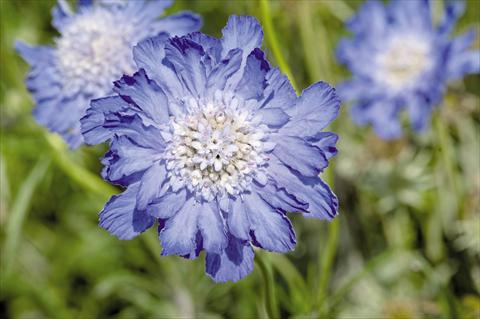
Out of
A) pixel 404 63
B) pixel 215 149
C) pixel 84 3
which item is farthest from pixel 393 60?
pixel 215 149

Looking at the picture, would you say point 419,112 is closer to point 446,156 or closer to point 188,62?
point 446,156

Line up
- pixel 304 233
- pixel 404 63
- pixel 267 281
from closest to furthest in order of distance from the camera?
pixel 267 281
pixel 404 63
pixel 304 233

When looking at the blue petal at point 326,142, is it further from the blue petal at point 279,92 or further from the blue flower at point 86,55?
the blue flower at point 86,55

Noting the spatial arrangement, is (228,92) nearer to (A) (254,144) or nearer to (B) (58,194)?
(A) (254,144)

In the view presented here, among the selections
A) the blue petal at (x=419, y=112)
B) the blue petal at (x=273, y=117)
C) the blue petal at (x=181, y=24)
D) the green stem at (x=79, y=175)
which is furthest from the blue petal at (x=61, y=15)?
the blue petal at (x=419, y=112)

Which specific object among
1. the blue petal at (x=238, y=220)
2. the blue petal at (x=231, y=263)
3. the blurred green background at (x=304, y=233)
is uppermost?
the blue petal at (x=238, y=220)

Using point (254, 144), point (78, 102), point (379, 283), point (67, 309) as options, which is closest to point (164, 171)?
point (254, 144)

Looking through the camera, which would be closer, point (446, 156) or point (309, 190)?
point (309, 190)
